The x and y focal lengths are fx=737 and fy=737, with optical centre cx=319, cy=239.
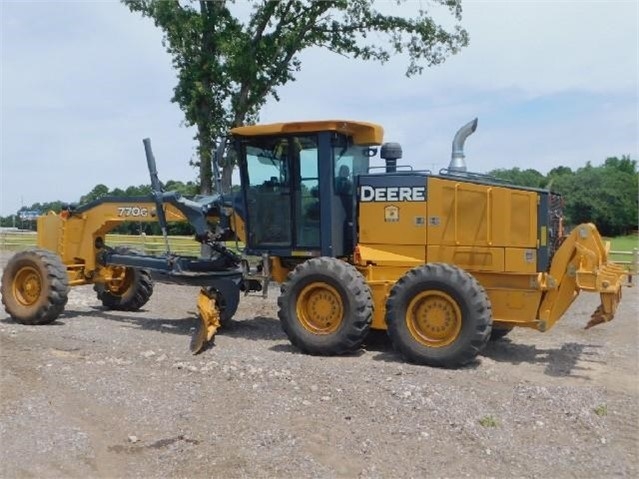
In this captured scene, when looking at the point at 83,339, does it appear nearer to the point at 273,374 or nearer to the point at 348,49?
the point at 273,374

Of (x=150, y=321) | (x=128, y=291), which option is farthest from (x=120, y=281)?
(x=150, y=321)

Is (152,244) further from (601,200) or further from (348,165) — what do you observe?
(601,200)

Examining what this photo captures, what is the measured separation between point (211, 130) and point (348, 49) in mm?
4231

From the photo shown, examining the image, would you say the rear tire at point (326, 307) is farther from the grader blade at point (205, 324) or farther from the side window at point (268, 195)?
the side window at point (268, 195)

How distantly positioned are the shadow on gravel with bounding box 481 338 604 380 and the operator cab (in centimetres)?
229

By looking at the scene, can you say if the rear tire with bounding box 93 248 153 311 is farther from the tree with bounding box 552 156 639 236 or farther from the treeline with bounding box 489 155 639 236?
the tree with bounding box 552 156 639 236

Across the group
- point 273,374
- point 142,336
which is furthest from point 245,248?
point 273,374

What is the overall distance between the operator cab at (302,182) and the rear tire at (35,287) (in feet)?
9.33

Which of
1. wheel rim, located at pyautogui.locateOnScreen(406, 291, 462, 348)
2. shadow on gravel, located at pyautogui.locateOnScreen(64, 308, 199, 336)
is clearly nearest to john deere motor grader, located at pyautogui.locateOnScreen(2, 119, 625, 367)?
wheel rim, located at pyautogui.locateOnScreen(406, 291, 462, 348)

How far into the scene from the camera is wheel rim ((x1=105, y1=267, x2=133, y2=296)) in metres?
11.9

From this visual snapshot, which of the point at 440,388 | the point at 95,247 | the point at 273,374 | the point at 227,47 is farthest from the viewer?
the point at 227,47

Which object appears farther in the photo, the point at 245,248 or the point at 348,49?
the point at 348,49

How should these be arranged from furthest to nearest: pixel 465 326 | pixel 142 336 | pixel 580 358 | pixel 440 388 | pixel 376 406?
pixel 142 336 → pixel 580 358 → pixel 465 326 → pixel 440 388 → pixel 376 406

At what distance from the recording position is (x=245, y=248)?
1001 centimetres
